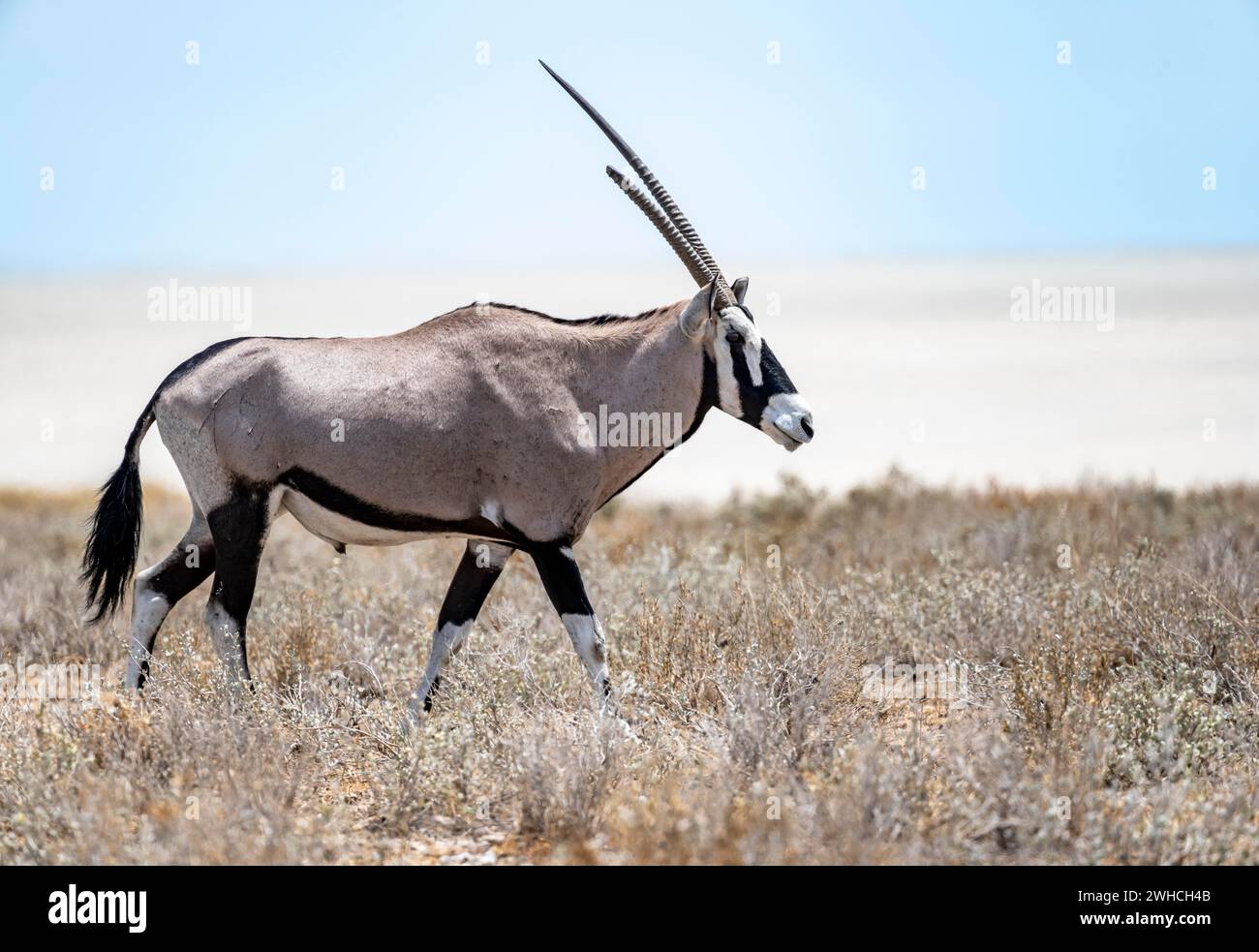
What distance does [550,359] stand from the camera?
22.4 feet

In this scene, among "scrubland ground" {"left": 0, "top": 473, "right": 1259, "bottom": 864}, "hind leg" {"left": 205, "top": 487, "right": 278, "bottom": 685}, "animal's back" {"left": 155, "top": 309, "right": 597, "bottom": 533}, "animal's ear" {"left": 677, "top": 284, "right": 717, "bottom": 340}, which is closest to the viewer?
"scrubland ground" {"left": 0, "top": 473, "right": 1259, "bottom": 864}

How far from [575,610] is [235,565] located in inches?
69.0

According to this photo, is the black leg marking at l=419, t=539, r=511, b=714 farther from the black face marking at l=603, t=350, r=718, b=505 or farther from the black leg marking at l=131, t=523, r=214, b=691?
the black leg marking at l=131, t=523, r=214, b=691

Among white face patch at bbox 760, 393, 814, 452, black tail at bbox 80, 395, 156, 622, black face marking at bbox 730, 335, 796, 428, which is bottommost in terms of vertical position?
black tail at bbox 80, 395, 156, 622

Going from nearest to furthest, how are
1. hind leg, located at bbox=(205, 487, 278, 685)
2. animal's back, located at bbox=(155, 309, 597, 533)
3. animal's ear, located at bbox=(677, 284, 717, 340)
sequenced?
animal's back, located at bbox=(155, 309, 597, 533), hind leg, located at bbox=(205, 487, 278, 685), animal's ear, located at bbox=(677, 284, 717, 340)

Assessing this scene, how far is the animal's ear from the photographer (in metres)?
6.73

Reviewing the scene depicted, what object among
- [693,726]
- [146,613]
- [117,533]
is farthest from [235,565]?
[693,726]

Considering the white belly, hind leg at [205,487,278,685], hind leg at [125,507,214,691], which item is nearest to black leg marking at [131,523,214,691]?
hind leg at [125,507,214,691]

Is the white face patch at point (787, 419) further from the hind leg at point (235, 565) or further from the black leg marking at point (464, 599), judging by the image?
the hind leg at point (235, 565)

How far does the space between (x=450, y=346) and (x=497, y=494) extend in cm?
85

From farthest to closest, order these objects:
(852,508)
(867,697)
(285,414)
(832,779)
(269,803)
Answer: (852,508), (867,697), (285,414), (832,779), (269,803)

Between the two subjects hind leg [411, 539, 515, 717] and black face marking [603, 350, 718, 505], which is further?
hind leg [411, 539, 515, 717]
